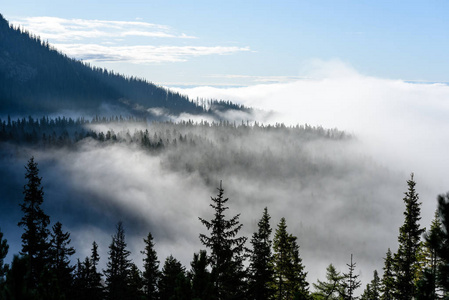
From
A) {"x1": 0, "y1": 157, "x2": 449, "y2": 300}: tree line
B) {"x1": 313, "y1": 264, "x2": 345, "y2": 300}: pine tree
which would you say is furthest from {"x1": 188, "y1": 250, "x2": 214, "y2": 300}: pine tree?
{"x1": 313, "y1": 264, "x2": 345, "y2": 300}: pine tree

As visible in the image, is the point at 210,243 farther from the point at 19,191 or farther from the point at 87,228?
the point at 19,191

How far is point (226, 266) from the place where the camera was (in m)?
18.5

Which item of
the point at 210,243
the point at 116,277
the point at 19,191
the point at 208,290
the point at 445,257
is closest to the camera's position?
the point at 445,257

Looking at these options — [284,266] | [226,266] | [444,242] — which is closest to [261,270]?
[226,266]

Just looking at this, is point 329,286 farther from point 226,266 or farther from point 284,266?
point 226,266

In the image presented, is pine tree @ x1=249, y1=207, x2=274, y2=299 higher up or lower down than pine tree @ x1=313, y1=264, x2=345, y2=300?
higher up

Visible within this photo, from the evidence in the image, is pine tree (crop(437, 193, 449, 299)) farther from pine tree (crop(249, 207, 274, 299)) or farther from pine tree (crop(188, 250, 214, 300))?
pine tree (crop(249, 207, 274, 299))

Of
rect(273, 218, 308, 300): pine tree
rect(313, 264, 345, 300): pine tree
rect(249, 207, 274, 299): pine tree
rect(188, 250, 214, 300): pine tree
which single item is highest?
rect(188, 250, 214, 300): pine tree

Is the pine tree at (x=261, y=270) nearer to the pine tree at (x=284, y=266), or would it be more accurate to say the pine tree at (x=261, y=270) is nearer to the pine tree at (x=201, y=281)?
the pine tree at (x=284, y=266)

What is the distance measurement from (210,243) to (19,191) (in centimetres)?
20256

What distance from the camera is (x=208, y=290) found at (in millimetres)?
14016

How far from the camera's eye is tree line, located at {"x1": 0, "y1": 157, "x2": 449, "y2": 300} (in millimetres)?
12539

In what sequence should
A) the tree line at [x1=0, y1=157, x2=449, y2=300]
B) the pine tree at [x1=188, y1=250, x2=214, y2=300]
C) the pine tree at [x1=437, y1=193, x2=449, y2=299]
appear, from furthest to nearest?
the pine tree at [x1=188, y1=250, x2=214, y2=300], the tree line at [x1=0, y1=157, x2=449, y2=300], the pine tree at [x1=437, y1=193, x2=449, y2=299]

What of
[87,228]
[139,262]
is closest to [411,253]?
[139,262]
